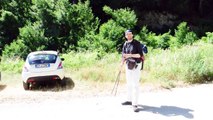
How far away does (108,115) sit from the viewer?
9680 millimetres

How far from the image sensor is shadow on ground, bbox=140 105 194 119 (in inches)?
374

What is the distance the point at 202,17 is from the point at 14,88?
30788 millimetres

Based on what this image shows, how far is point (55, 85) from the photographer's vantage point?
14.3 metres

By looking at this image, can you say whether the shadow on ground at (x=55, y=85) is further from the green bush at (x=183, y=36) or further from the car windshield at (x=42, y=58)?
the green bush at (x=183, y=36)

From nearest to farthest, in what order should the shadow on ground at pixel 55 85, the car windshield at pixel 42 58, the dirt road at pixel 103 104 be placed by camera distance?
1. the dirt road at pixel 103 104
2. the shadow on ground at pixel 55 85
3. the car windshield at pixel 42 58

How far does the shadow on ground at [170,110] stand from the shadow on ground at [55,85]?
4.29m

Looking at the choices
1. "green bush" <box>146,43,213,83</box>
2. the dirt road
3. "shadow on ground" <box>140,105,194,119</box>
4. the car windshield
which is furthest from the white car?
"shadow on ground" <box>140,105,194,119</box>

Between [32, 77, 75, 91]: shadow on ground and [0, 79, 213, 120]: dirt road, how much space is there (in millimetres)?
497

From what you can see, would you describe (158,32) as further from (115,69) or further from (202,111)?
(202,111)

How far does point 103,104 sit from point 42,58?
4303mm

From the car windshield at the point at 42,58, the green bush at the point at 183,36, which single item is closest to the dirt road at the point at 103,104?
the car windshield at the point at 42,58

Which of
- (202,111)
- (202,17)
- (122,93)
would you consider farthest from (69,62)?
(202,17)

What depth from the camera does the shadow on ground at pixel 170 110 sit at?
9.49 m

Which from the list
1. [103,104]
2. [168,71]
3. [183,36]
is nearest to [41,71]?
[103,104]
